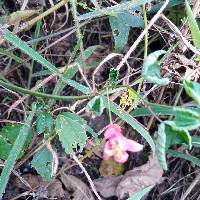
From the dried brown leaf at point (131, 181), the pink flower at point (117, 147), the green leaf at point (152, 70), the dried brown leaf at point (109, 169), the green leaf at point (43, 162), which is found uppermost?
the green leaf at point (152, 70)

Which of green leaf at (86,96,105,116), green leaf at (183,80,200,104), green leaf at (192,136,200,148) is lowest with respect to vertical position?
green leaf at (192,136,200,148)

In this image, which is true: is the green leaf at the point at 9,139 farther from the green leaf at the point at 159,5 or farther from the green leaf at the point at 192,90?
the green leaf at the point at 192,90

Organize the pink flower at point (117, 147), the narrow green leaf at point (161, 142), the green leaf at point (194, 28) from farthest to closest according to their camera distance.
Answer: the green leaf at point (194, 28)
the pink flower at point (117, 147)
the narrow green leaf at point (161, 142)

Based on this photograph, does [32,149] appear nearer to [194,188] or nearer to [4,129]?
[4,129]

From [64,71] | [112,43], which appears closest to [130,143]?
[64,71]

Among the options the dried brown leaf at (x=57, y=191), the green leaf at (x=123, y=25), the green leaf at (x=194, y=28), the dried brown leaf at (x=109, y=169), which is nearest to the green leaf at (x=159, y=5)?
the green leaf at (x=123, y=25)

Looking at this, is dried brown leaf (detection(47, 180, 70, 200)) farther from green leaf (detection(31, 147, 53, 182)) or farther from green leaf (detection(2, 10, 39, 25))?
green leaf (detection(2, 10, 39, 25))

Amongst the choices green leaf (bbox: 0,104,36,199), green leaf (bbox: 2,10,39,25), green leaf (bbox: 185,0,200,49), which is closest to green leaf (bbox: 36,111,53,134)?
green leaf (bbox: 0,104,36,199)
